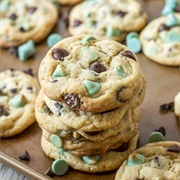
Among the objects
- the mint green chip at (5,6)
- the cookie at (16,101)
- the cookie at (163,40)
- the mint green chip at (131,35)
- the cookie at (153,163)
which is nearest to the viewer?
the cookie at (153,163)

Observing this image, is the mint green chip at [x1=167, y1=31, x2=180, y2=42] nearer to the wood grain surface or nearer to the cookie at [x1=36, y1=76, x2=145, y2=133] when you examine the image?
the wood grain surface

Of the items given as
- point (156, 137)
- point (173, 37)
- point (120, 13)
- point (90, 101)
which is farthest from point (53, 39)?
point (90, 101)

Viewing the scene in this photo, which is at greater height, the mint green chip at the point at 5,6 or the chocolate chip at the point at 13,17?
the mint green chip at the point at 5,6

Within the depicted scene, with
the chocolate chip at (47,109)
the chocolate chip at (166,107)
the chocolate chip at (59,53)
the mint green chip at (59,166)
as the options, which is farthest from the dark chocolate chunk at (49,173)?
the chocolate chip at (166,107)

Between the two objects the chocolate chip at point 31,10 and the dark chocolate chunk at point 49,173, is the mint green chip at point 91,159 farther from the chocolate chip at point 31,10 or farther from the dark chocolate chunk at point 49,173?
the chocolate chip at point 31,10

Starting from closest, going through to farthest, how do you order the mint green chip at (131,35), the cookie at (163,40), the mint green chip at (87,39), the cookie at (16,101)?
the mint green chip at (87,39) < the cookie at (16,101) < the cookie at (163,40) < the mint green chip at (131,35)

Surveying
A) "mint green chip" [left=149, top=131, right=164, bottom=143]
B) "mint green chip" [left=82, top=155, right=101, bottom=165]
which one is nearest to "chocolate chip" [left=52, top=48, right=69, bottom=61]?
"mint green chip" [left=82, top=155, right=101, bottom=165]

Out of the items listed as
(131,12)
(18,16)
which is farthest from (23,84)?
(131,12)

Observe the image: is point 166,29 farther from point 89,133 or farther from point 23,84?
point 89,133
